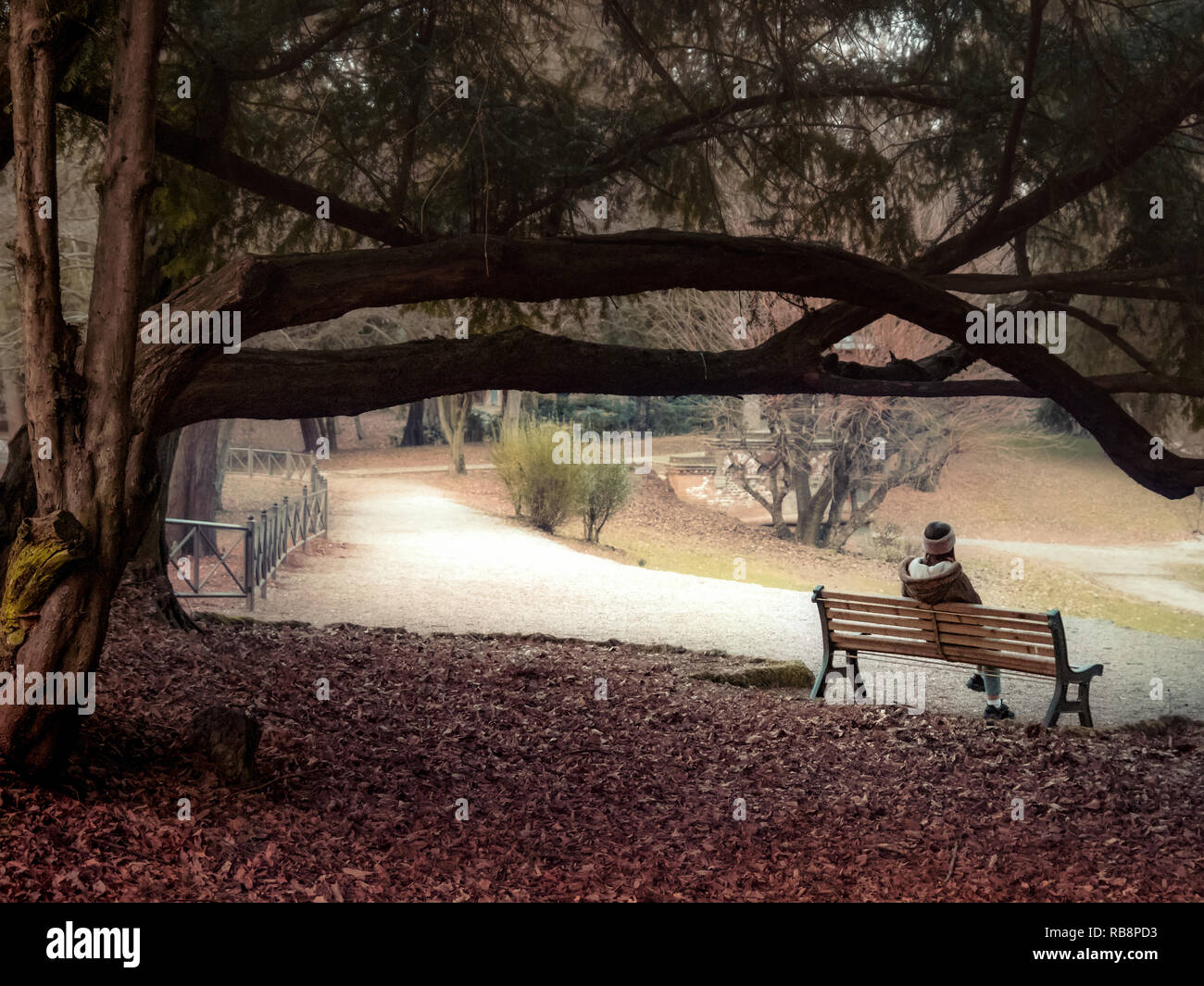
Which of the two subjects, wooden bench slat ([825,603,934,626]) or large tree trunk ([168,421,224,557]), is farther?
large tree trunk ([168,421,224,557])

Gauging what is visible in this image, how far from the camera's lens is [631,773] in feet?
17.1

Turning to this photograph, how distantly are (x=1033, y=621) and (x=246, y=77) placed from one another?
527cm

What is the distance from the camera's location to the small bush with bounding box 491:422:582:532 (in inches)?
774

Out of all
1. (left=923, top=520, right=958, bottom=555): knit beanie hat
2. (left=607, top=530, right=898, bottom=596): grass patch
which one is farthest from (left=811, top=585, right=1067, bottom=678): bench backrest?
(left=607, top=530, right=898, bottom=596): grass patch

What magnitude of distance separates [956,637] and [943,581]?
34 centimetres

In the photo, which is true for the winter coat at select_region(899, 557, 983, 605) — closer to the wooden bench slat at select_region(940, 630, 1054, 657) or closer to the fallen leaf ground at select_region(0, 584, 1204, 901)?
the wooden bench slat at select_region(940, 630, 1054, 657)

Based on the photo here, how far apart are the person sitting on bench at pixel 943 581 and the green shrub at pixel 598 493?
1313cm

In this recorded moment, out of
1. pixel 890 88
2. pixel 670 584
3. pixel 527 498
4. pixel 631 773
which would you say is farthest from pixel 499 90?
pixel 527 498

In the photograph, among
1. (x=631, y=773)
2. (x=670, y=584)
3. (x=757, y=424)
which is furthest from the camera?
(x=757, y=424)

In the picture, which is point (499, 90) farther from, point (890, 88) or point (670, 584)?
point (670, 584)

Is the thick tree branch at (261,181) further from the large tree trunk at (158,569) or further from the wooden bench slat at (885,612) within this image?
the wooden bench slat at (885,612)

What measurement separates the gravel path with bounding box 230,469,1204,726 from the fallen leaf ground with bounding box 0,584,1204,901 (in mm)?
2204

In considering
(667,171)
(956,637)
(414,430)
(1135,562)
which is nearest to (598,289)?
(667,171)

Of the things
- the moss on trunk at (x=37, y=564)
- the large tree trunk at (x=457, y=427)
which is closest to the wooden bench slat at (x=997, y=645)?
the moss on trunk at (x=37, y=564)
